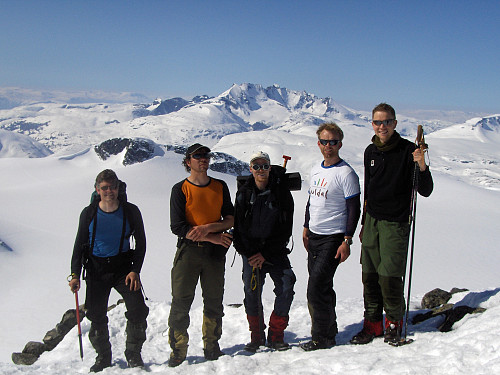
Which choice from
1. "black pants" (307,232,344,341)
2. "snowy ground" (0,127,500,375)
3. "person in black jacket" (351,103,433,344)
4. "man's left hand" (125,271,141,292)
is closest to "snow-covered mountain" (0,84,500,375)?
"snowy ground" (0,127,500,375)

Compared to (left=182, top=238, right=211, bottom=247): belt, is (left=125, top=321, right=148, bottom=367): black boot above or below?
below

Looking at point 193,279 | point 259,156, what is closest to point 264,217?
point 259,156

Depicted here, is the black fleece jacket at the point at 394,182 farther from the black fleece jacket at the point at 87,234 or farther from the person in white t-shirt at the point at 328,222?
the black fleece jacket at the point at 87,234

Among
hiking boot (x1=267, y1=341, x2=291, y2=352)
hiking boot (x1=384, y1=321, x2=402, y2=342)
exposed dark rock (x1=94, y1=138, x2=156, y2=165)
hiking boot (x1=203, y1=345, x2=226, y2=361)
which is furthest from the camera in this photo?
exposed dark rock (x1=94, y1=138, x2=156, y2=165)

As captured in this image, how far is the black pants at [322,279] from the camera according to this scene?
5625mm

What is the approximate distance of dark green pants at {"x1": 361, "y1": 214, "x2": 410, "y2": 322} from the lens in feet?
17.4

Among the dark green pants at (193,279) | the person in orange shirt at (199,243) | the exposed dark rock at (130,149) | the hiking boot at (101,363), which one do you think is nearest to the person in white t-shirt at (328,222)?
the person in orange shirt at (199,243)

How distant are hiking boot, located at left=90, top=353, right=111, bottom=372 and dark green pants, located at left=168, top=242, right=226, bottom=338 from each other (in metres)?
1.33

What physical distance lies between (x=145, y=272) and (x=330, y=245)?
17.9 meters

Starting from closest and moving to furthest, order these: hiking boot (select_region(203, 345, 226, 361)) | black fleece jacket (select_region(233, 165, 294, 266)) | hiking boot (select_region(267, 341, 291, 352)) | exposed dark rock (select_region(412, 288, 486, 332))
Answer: black fleece jacket (select_region(233, 165, 294, 266)) → hiking boot (select_region(267, 341, 291, 352)) → hiking boot (select_region(203, 345, 226, 361)) → exposed dark rock (select_region(412, 288, 486, 332))

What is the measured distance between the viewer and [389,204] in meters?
5.31

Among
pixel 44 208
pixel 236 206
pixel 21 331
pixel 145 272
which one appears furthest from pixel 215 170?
pixel 236 206

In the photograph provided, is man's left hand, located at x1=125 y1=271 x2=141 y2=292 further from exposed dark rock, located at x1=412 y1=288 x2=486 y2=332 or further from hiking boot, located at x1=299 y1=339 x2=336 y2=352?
exposed dark rock, located at x1=412 y1=288 x2=486 y2=332

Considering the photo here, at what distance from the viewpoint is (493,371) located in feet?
12.3
